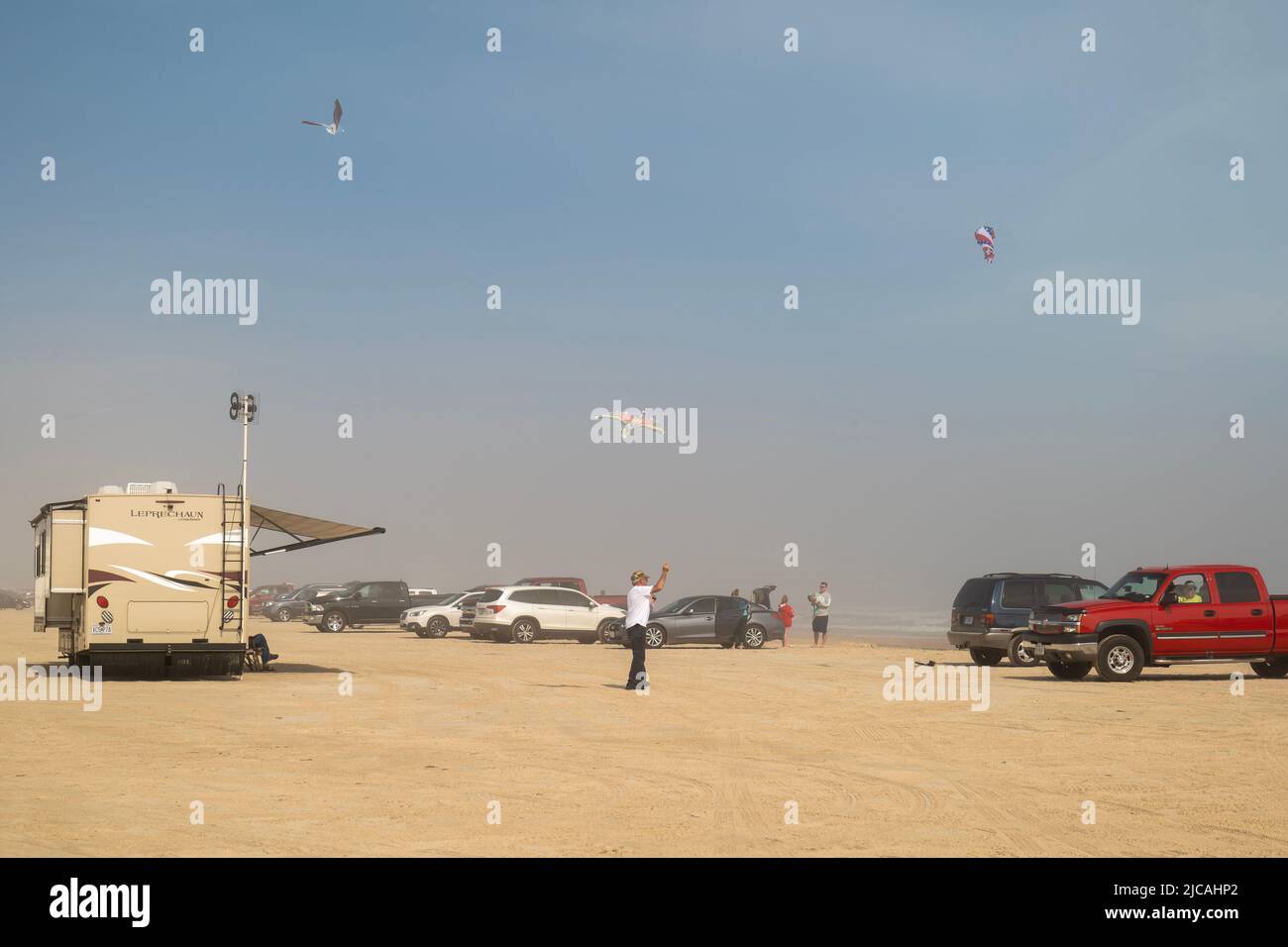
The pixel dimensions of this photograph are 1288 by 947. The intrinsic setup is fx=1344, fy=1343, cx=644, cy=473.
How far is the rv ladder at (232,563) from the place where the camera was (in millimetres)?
21859

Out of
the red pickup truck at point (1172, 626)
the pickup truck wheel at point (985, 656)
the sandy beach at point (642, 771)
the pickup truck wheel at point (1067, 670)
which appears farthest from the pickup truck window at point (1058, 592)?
the sandy beach at point (642, 771)

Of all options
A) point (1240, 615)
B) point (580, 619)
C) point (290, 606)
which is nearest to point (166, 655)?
point (1240, 615)

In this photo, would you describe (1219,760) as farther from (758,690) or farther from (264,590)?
(264,590)

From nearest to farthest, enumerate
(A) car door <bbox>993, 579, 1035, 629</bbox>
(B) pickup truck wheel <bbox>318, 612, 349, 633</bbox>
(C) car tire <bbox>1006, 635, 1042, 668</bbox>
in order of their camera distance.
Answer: (C) car tire <bbox>1006, 635, 1042, 668</bbox>, (A) car door <bbox>993, 579, 1035, 629</bbox>, (B) pickup truck wheel <bbox>318, 612, 349, 633</bbox>

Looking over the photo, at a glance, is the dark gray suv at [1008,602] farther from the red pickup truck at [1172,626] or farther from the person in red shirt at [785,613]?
the person in red shirt at [785,613]

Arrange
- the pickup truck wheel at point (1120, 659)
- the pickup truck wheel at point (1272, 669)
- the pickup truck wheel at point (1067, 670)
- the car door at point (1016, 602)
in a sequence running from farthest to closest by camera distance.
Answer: the car door at point (1016, 602) < the pickup truck wheel at point (1272, 669) < the pickup truck wheel at point (1067, 670) < the pickup truck wheel at point (1120, 659)

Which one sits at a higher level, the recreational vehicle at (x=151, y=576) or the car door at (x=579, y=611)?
the recreational vehicle at (x=151, y=576)

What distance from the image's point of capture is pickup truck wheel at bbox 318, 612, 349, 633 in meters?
47.4

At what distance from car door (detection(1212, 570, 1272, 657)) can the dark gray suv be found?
2907 mm

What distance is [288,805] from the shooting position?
9.95m

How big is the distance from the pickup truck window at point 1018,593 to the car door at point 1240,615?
376 cm

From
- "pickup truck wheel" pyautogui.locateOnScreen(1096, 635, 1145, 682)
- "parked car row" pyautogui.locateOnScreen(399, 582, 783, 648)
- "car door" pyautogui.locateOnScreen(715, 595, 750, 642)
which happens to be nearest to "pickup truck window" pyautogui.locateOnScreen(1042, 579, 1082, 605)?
"pickup truck wheel" pyautogui.locateOnScreen(1096, 635, 1145, 682)

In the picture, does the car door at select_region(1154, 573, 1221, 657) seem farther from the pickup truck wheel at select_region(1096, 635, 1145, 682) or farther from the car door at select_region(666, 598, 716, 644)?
the car door at select_region(666, 598, 716, 644)

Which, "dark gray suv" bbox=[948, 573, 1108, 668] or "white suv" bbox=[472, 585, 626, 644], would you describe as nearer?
"dark gray suv" bbox=[948, 573, 1108, 668]
